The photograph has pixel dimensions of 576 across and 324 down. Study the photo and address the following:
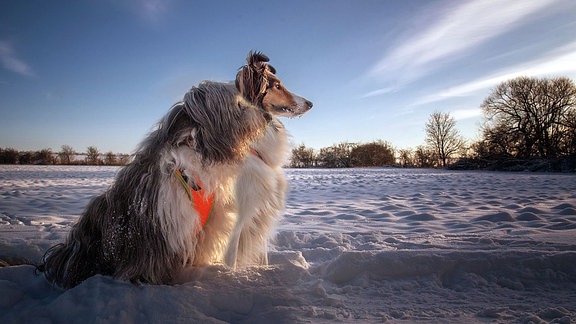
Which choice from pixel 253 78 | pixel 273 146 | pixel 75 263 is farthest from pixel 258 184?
pixel 75 263

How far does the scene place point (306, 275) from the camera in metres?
2.08

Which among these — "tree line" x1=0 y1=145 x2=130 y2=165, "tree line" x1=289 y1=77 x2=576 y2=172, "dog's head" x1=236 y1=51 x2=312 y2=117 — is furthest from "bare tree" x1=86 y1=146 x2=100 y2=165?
"dog's head" x1=236 y1=51 x2=312 y2=117

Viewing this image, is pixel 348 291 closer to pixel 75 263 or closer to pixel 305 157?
pixel 75 263

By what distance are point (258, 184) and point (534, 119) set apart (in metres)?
35.7

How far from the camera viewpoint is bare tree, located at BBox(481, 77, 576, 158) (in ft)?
86.1

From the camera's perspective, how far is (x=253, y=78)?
2.47 metres

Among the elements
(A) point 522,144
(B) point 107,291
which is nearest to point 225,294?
(B) point 107,291

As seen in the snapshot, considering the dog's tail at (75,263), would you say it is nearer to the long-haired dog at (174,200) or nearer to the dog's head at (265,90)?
the long-haired dog at (174,200)

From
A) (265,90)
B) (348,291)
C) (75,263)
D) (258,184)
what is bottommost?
(348,291)

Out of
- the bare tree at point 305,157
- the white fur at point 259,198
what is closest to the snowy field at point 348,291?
the white fur at point 259,198

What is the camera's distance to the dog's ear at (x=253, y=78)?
2409 millimetres

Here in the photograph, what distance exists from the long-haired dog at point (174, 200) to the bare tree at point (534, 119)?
1309 inches

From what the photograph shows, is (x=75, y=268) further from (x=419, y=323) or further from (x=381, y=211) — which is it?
(x=381, y=211)

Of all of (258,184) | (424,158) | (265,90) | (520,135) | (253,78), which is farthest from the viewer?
(424,158)
